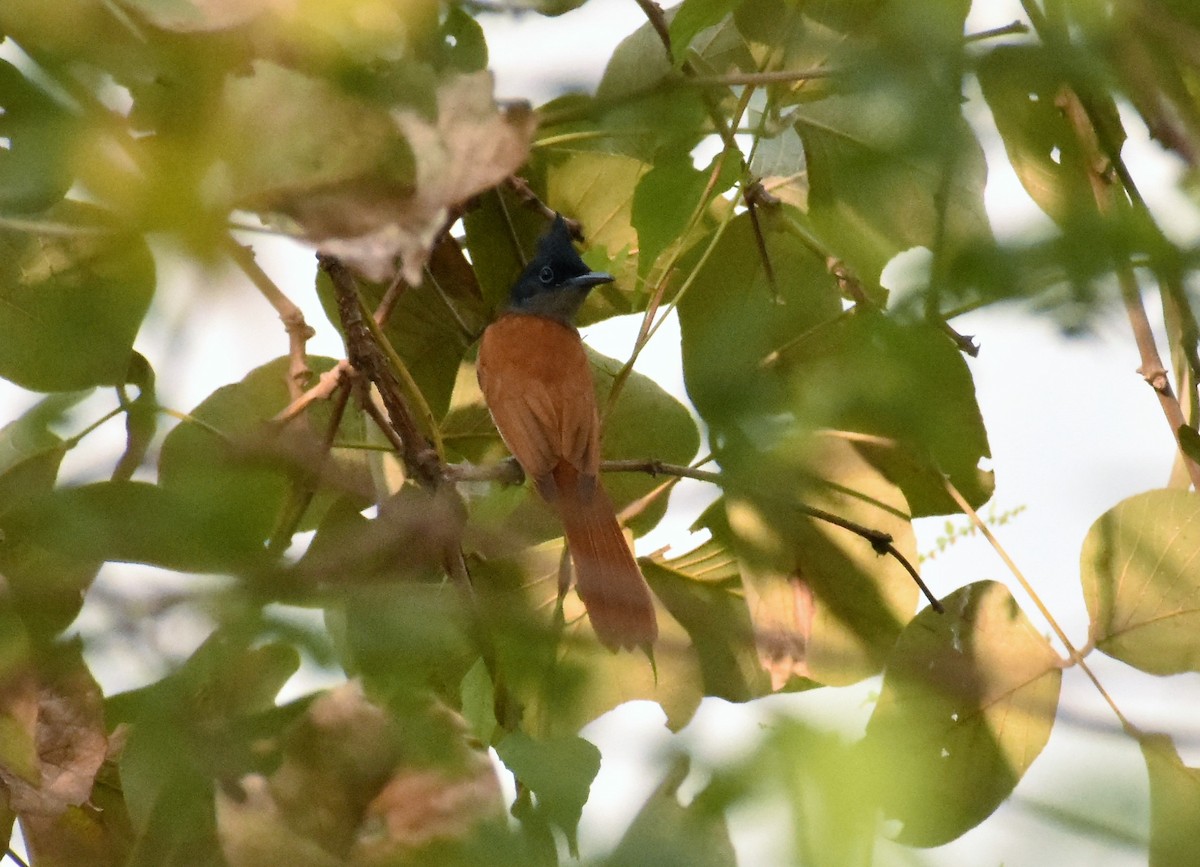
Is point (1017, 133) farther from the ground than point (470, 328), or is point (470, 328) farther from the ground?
point (470, 328)

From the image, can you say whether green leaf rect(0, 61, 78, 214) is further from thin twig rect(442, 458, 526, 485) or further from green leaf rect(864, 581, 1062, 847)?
thin twig rect(442, 458, 526, 485)

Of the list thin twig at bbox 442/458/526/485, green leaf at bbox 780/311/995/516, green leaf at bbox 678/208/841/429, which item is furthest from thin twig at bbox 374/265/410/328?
green leaf at bbox 780/311/995/516

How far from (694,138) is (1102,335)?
0.56 metres

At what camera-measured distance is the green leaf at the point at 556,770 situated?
2.03 feet

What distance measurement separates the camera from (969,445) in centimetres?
44

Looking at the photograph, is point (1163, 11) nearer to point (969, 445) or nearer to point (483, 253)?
point (969, 445)

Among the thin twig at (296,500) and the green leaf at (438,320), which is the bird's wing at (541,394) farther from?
the thin twig at (296,500)

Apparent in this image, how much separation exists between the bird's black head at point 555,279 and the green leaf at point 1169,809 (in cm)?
90

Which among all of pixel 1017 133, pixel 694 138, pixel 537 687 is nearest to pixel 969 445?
pixel 537 687

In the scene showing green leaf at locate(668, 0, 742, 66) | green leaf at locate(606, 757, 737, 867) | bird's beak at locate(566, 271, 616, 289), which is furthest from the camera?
bird's beak at locate(566, 271, 616, 289)

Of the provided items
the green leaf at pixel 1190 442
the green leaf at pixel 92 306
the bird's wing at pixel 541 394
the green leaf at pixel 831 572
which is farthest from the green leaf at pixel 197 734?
the green leaf at pixel 1190 442

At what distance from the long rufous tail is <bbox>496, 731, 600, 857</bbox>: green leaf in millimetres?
66

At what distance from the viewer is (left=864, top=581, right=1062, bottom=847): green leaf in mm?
422

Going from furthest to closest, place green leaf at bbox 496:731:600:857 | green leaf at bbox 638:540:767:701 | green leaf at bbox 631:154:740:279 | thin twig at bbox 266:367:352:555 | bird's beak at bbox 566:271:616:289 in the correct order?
bird's beak at bbox 566:271:616:289 → green leaf at bbox 638:540:767:701 → green leaf at bbox 631:154:740:279 → green leaf at bbox 496:731:600:857 → thin twig at bbox 266:367:352:555
